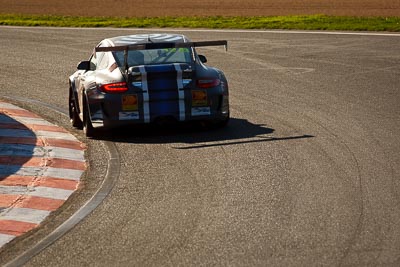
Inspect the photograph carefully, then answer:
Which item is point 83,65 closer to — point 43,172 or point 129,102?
point 129,102

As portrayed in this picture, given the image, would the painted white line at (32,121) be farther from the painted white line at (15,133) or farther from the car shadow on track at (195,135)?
the car shadow on track at (195,135)

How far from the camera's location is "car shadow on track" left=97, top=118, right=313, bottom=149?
14148 mm

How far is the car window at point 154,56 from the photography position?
49.8 feet

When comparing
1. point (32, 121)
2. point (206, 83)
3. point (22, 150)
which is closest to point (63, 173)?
point (22, 150)

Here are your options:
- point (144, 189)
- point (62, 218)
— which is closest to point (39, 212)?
point (62, 218)

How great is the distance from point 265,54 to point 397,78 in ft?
17.5

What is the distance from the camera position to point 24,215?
10469 millimetres

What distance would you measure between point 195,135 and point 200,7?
92.6 feet

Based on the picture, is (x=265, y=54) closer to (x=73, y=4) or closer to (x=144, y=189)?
(x=144, y=189)

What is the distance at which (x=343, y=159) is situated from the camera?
12.4m

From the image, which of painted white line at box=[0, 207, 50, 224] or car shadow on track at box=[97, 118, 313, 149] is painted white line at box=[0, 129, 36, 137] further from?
painted white line at box=[0, 207, 50, 224]

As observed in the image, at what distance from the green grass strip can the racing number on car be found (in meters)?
16.8

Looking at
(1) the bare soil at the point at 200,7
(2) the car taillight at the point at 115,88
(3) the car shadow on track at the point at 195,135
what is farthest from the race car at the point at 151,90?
(1) the bare soil at the point at 200,7

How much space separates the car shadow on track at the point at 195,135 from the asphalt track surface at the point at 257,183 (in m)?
0.02
